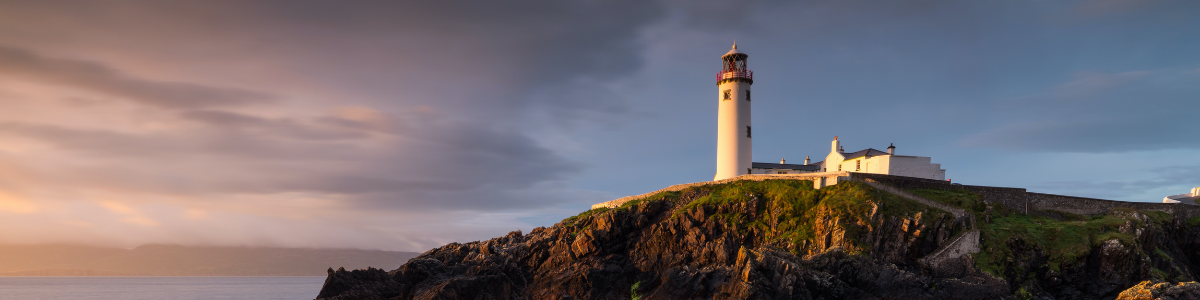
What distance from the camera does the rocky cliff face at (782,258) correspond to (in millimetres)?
44406

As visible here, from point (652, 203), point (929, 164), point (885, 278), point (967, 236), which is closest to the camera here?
point (885, 278)

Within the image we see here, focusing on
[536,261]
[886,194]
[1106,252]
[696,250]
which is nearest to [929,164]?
[886,194]

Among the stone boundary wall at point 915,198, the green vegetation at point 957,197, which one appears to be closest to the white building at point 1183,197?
the green vegetation at point 957,197

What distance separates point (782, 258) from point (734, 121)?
23.2 meters

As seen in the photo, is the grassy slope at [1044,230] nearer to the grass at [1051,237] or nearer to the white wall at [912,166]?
the grass at [1051,237]

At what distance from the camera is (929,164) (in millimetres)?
61344

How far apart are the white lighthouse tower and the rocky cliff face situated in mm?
10396

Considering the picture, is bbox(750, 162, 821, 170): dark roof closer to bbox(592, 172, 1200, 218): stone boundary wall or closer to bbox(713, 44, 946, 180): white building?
bbox(713, 44, 946, 180): white building

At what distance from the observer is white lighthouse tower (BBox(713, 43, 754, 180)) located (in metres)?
67.2

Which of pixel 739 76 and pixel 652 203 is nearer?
pixel 652 203

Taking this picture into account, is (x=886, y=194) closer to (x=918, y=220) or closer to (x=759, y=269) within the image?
(x=918, y=220)

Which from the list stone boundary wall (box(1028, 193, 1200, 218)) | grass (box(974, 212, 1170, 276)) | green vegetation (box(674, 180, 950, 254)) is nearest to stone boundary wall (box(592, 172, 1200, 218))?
stone boundary wall (box(1028, 193, 1200, 218))

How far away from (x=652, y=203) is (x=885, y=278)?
18693 millimetres

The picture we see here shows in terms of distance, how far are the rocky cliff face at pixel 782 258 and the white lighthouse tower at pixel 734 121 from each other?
10.4 meters
